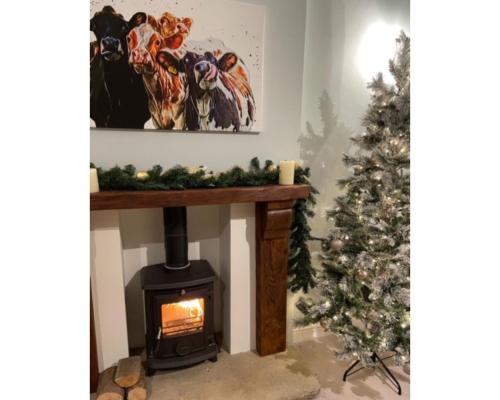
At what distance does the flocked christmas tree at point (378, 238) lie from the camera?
167 cm

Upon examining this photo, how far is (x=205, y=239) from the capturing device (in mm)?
2174

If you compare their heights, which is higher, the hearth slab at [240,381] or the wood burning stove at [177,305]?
the wood burning stove at [177,305]

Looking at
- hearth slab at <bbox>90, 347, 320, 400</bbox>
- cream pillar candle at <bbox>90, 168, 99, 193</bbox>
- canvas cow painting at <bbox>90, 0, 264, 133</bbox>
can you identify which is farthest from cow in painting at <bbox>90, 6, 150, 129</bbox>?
hearth slab at <bbox>90, 347, 320, 400</bbox>

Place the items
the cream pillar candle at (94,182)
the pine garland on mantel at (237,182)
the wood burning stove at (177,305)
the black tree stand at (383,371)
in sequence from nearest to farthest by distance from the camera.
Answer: the cream pillar candle at (94,182), the pine garland on mantel at (237,182), the wood burning stove at (177,305), the black tree stand at (383,371)

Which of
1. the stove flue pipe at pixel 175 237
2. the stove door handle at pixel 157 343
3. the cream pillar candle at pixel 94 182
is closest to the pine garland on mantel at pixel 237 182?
the cream pillar candle at pixel 94 182

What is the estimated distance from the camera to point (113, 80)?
1.66m

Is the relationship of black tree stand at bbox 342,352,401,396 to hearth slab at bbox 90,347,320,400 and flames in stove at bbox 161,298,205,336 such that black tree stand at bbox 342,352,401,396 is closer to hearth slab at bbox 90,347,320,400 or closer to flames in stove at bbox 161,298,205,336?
hearth slab at bbox 90,347,320,400

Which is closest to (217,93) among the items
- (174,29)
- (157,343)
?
(174,29)

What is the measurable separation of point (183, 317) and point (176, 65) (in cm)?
148

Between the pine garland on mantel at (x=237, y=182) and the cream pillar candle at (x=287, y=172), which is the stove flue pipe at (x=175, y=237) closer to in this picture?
the pine garland on mantel at (x=237, y=182)

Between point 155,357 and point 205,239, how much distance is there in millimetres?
780

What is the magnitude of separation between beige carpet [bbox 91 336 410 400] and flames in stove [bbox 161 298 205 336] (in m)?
0.26

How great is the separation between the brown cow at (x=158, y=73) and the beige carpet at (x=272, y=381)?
1.49 meters
